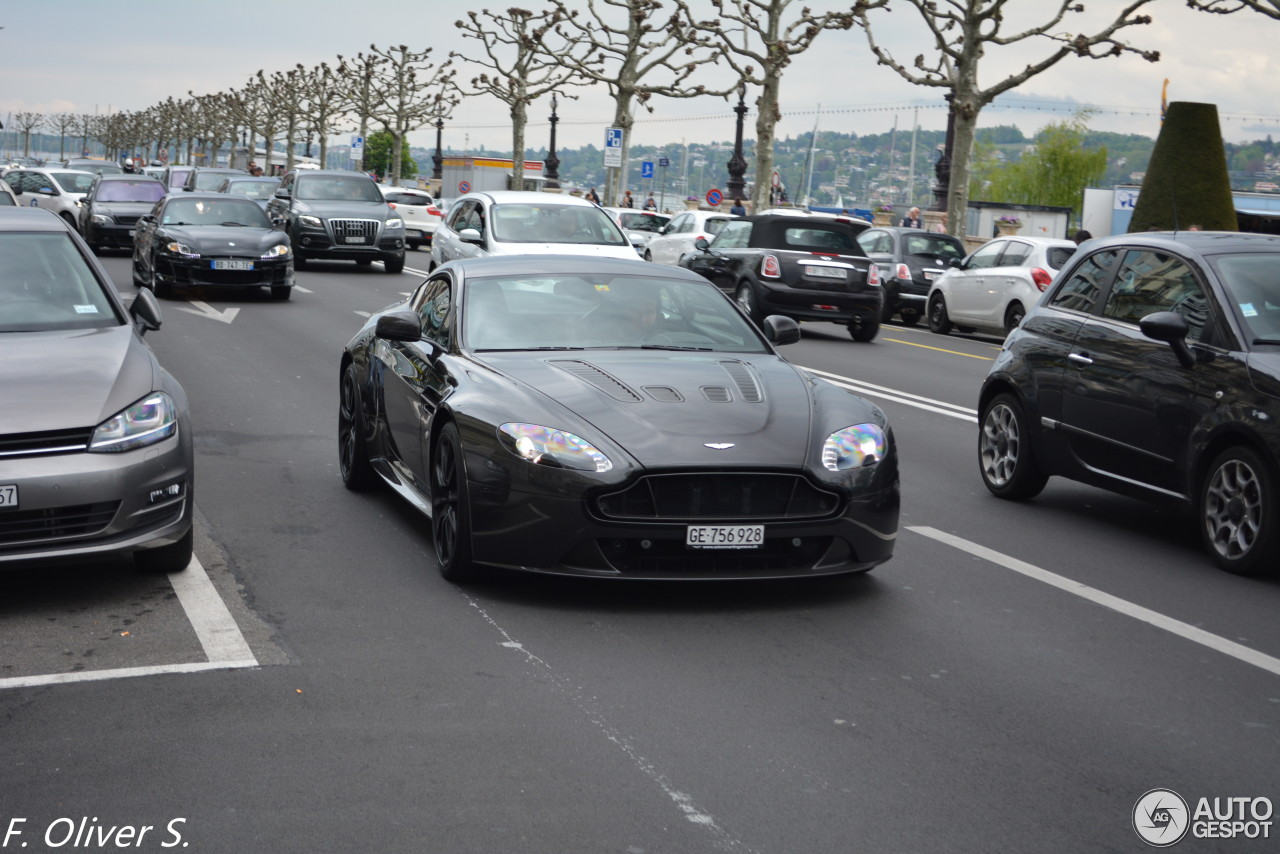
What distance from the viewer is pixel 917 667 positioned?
5691 mm

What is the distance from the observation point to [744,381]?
7.01 metres

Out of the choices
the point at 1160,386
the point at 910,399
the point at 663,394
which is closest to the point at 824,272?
the point at 910,399

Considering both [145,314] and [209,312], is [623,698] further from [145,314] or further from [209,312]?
[209,312]

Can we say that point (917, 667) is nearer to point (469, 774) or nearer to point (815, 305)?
point (469, 774)

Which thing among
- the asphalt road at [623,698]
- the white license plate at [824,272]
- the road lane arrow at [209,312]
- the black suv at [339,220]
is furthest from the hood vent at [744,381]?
the black suv at [339,220]

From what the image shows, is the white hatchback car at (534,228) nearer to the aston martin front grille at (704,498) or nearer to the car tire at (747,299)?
the car tire at (747,299)

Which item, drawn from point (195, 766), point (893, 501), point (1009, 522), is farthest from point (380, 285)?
point (195, 766)

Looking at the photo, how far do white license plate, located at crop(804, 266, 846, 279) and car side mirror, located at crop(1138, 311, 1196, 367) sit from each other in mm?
13913

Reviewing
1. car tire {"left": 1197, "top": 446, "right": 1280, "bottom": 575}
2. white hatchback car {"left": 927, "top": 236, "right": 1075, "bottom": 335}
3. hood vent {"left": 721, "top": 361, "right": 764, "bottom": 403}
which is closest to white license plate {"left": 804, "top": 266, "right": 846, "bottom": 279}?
white hatchback car {"left": 927, "top": 236, "right": 1075, "bottom": 335}

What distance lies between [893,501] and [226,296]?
63.1ft

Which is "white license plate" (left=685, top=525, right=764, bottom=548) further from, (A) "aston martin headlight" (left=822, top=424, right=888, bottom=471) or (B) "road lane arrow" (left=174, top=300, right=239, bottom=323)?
(B) "road lane arrow" (left=174, top=300, right=239, bottom=323)

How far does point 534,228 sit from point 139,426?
1440cm

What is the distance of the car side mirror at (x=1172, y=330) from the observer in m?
7.87

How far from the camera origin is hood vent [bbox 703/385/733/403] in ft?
21.9
